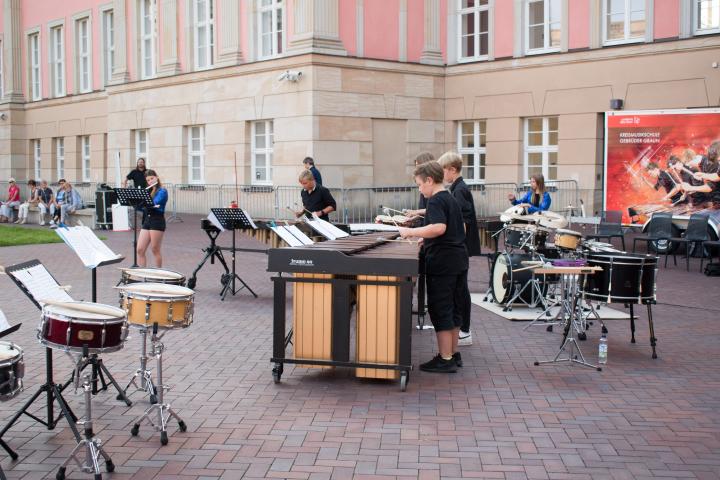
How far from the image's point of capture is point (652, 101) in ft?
74.1

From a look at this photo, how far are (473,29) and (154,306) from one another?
2233 centimetres

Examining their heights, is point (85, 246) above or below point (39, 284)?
above

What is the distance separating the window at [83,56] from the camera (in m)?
38.7

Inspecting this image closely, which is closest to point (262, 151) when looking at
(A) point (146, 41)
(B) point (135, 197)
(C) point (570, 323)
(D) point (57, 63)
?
(A) point (146, 41)

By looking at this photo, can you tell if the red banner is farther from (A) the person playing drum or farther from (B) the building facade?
(A) the person playing drum

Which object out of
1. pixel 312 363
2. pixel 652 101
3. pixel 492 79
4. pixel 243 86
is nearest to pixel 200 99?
pixel 243 86

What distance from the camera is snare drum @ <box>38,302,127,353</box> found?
18.3ft

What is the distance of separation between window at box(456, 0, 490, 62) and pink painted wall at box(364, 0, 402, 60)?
82.0 inches

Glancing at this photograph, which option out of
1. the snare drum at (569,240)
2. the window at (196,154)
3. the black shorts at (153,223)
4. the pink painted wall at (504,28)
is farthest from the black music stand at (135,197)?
the window at (196,154)

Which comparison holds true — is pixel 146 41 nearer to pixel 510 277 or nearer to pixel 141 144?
pixel 141 144

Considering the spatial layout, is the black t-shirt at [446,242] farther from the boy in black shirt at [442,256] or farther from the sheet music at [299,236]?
the sheet music at [299,236]

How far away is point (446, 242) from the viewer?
8242 mm

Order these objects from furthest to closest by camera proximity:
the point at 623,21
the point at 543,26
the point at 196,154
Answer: the point at 196,154, the point at 543,26, the point at 623,21

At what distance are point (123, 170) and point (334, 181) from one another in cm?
1189
